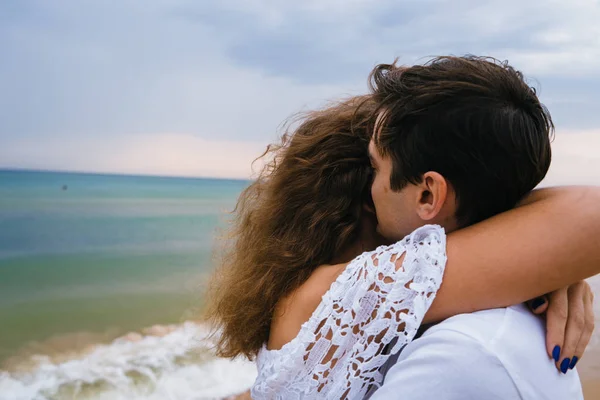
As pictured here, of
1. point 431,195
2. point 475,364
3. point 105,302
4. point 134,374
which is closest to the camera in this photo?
point 475,364

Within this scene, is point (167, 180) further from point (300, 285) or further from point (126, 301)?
point (300, 285)

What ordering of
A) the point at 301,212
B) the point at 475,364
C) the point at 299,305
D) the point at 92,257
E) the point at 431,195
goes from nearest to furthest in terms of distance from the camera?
the point at 475,364, the point at 431,195, the point at 299,305, the point at 301,212, the point at 92,257

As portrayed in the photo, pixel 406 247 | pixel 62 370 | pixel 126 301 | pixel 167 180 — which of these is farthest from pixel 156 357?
pixel 167 180

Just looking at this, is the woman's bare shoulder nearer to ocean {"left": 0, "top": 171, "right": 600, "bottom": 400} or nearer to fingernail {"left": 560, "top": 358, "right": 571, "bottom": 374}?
fingernail {"left": 560, "top": 358, "right": 571, "bottom": 374}

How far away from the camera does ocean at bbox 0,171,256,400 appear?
18.9 ft

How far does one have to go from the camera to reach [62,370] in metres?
6.15

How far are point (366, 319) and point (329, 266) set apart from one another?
0.31 meters

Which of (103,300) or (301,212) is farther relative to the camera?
(103,300)

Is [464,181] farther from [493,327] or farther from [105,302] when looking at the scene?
[105,302]

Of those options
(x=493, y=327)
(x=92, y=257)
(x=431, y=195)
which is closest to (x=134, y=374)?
(x=92, y=257)

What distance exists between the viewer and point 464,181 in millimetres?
1478

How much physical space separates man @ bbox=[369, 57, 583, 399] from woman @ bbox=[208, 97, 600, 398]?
8cm

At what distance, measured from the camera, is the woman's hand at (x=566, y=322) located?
1434mm

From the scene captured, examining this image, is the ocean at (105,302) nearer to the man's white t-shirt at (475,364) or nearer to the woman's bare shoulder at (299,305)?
the woman's bare shoulder at (299,305)
